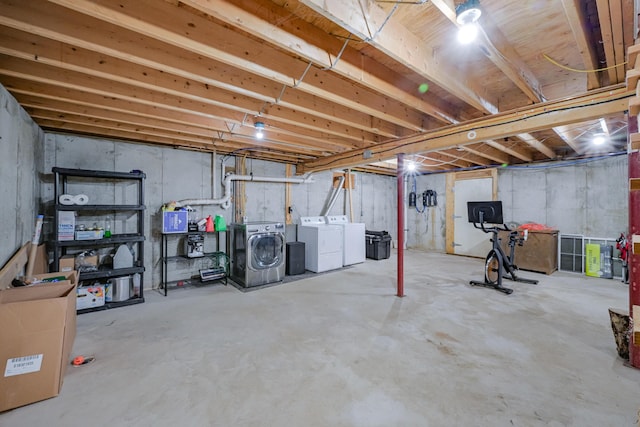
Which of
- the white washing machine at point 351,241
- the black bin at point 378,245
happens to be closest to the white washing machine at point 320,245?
the white washing machine at point 351,241

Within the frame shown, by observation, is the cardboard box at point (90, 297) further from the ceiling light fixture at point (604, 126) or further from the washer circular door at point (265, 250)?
the ceiling light fixture at point (604, 126)

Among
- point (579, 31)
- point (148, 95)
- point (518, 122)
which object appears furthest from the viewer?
point (518, 122)

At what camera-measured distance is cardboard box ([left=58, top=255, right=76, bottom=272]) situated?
3.17m

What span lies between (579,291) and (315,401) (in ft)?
14.7

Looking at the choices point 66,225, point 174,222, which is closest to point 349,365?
point 174,222

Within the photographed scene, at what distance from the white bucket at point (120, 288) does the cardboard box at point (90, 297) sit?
128 mm

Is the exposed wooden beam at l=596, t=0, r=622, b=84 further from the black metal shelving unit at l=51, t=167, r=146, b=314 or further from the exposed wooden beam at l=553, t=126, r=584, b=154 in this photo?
the black metal shelving unit at l=51, t=167, r=146, b=314

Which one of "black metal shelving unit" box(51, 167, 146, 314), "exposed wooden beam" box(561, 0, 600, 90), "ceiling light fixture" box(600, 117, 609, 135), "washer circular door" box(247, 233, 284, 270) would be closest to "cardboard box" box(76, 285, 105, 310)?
"black metal shelving unit" box(51, 167, 146, 314)

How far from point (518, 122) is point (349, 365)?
2864 millimetres

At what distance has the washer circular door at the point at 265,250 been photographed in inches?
164

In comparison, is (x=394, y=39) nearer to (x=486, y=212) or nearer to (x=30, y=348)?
(x=30, y=348)

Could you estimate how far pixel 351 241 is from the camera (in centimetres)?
575

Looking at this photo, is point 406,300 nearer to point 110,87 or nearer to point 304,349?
point 304,349

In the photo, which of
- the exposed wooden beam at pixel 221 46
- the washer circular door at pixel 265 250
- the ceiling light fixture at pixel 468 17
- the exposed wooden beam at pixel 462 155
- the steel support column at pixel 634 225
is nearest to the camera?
the ceiling light fixture at pixel 468 17
